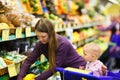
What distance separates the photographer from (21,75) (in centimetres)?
327

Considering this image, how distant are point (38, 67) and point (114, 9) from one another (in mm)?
9040

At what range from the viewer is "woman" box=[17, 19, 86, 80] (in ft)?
10.3

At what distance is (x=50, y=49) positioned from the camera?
3.23 meters

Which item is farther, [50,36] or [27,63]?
[27,63]

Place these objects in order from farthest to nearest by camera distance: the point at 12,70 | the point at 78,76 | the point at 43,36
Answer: the point at 12,70
the point at 43,36
the point at 78,76

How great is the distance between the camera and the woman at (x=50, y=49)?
314 cm

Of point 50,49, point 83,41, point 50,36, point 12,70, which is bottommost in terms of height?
point 83,41

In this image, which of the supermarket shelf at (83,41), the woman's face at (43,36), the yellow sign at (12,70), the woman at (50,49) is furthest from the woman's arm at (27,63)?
the supermarket shelf at (83,41)

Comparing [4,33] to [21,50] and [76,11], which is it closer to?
[21,50]

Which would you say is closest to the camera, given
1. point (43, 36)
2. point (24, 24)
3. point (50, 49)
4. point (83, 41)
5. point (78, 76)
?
point (78, 76)

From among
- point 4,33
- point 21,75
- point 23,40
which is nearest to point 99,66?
point 21,75

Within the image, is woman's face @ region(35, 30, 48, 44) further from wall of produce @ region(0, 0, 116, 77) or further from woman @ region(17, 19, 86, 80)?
wall of produce @ region(0, 0, 116, 77)

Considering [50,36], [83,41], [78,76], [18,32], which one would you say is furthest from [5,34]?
[83,41]

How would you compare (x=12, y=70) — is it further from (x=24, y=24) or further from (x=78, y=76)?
(x=78, y=76)
